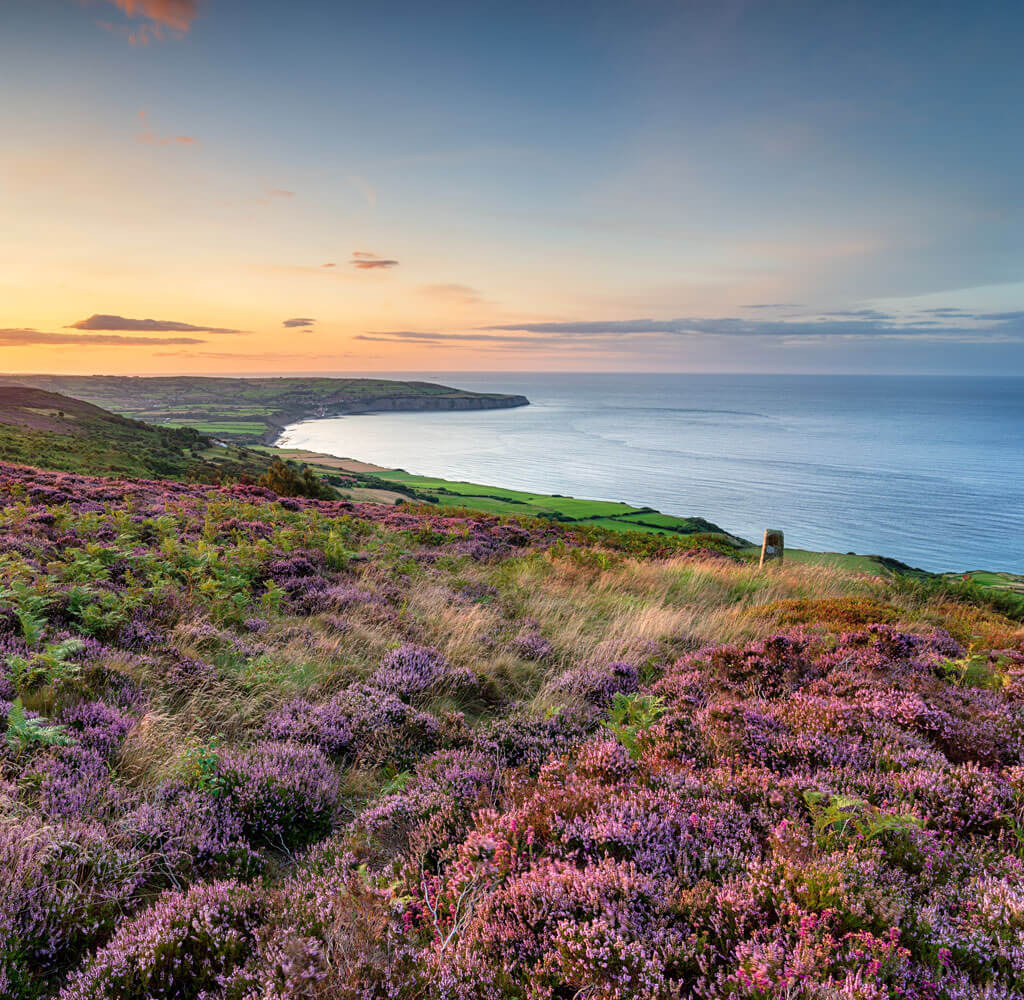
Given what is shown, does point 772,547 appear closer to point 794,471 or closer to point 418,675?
point 418,675

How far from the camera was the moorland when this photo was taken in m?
2.41

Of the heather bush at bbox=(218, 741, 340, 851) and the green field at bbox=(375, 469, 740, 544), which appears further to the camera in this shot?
the green field at bbox=(375, 469, 740, 544)

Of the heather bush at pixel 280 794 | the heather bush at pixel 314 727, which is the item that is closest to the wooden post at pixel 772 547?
the heather bush at pixel 314 727

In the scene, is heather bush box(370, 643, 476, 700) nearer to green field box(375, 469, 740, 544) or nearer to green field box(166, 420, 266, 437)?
green field box(375, 469, 740, 544)

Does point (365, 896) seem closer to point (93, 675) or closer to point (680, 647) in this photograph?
point (93, 675)

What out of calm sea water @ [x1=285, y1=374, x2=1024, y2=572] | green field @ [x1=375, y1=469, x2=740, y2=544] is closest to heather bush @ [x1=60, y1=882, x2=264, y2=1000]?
green field @ [x1=375, y1=469, x2=740, y2=544]

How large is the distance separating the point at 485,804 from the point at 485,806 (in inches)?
0.5

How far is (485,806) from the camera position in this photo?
3.80 meters

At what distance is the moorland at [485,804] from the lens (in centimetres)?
241

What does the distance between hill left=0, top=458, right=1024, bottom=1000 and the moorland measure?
21 millimetres

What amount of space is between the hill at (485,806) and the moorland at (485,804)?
0.07 feet

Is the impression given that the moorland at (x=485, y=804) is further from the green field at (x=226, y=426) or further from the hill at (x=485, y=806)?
the green field at (x=226, y=426)

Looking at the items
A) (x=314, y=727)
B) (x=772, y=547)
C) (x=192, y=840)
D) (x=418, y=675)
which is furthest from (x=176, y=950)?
(x=772, y=547)

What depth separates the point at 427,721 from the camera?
5.23 m
